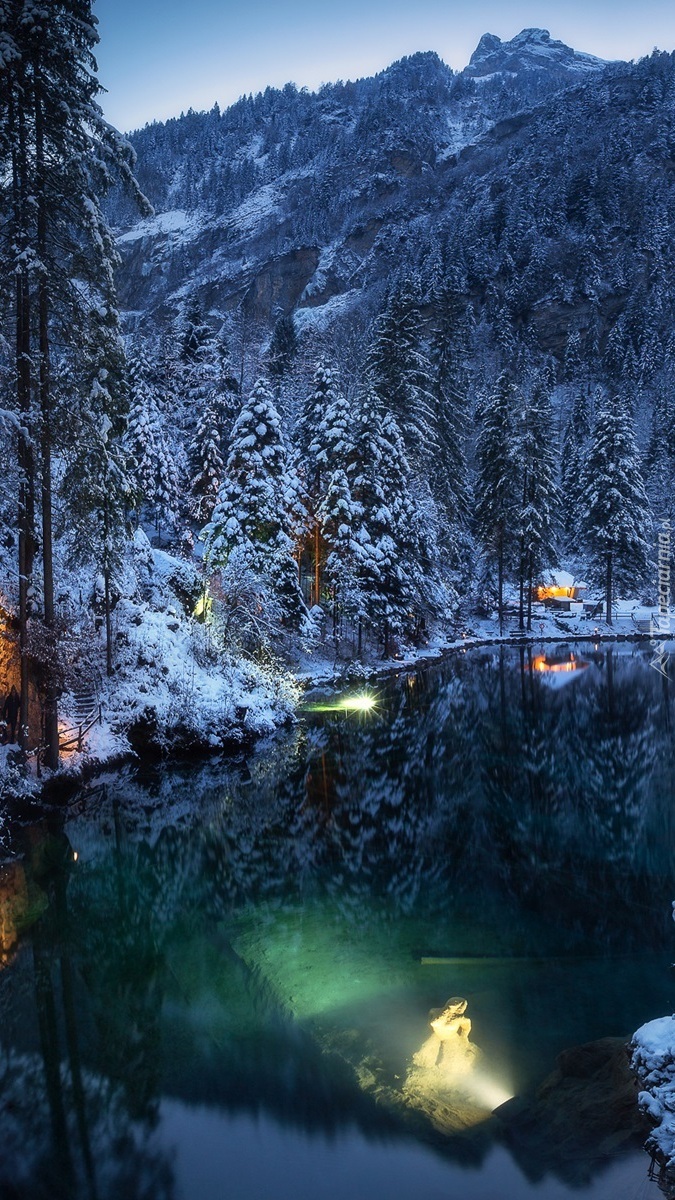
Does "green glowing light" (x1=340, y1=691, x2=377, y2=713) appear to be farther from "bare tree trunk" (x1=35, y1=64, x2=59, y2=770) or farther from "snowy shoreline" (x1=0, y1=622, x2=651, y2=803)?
"bare tree trunk" (x1=35, y1=64, x2=59, y2=770)

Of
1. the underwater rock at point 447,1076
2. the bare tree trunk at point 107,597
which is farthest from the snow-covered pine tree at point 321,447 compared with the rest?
the underwater rock at point 447,1076

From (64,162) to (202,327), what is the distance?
42490mm

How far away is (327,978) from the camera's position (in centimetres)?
1041

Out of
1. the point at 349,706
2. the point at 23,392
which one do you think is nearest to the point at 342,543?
the point at 349,706

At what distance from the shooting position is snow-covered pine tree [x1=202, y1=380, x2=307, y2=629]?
32.8 meters

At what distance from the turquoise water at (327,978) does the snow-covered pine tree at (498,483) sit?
36633mm

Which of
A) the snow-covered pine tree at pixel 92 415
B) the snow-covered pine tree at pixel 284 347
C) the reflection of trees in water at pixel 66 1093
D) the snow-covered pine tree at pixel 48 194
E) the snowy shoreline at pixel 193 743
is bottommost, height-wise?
the reflection of trees in water at pixel 66 1093

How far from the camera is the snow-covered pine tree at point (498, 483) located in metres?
56.2

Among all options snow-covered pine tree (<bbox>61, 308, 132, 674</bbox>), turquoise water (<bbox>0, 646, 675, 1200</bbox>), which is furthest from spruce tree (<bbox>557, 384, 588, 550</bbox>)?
snow-covered pine tree (<bbox>61, 308, 132, 674</bbox>)

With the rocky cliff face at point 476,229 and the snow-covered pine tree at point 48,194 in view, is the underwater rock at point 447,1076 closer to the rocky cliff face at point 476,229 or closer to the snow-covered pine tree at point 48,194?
the snow-covered pine tree at point 48,194

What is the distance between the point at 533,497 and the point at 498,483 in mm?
3856

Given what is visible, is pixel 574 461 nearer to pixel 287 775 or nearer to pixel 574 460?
A: pixel 574 460

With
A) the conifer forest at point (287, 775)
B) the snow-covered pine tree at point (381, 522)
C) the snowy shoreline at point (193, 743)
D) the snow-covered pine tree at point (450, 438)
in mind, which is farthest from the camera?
the snow-covered pine tree at point (450, 438)

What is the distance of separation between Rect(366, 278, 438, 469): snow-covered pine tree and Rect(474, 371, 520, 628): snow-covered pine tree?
11.6m
